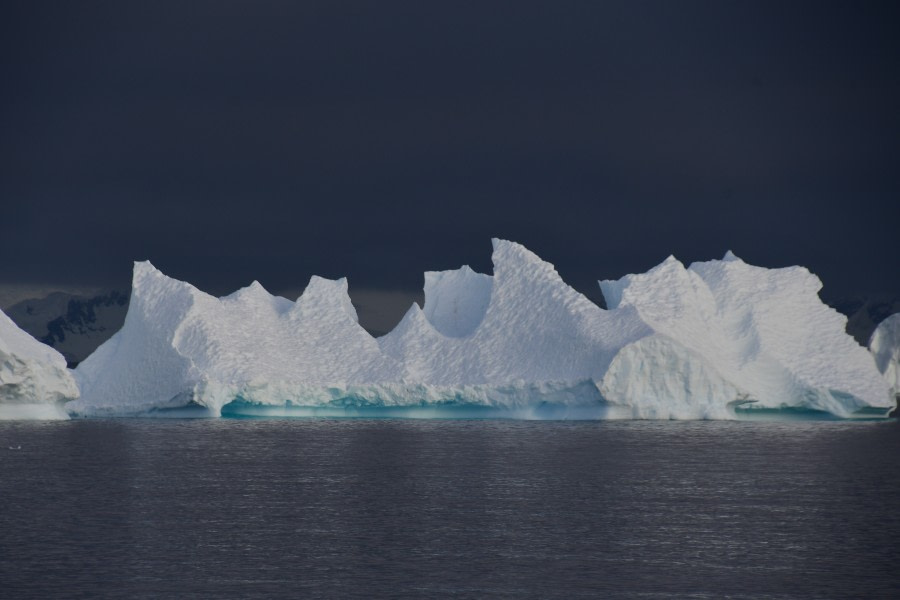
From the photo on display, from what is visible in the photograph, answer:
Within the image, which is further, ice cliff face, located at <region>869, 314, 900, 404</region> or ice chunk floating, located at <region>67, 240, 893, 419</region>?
ice cliff face, located at <region>869, 314, 900, 404</region>

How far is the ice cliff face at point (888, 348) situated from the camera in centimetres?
5275

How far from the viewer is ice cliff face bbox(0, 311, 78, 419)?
41.4 m

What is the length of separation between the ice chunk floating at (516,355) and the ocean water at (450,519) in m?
4.24

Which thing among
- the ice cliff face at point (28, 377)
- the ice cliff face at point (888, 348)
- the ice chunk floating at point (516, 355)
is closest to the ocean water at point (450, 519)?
the ice cliff face at point (28, 377)

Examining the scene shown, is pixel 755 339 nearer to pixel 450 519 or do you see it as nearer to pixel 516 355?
pixel 516 355

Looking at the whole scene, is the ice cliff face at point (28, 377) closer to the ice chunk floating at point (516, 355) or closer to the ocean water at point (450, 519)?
the ice chunk floating at point (516, 355)

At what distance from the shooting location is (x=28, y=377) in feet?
138

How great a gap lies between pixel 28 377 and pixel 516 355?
17495 millimetres

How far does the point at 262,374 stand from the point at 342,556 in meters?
26.0

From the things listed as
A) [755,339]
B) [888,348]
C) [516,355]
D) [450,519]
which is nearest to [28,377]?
[516,355]

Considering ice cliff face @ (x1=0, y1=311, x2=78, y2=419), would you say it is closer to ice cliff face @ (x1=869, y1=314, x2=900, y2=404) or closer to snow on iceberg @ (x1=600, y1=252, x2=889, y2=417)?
snow on iceberg @ (x1=600, y1=252, x2=889, y2=417)

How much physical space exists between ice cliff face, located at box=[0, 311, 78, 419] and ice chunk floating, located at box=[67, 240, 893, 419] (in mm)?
1974

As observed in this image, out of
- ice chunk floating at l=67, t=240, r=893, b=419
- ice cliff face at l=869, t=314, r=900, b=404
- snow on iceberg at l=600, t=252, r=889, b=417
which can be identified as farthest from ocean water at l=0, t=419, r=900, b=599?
ice cliff face at l=869, t=314, r=900, b=404

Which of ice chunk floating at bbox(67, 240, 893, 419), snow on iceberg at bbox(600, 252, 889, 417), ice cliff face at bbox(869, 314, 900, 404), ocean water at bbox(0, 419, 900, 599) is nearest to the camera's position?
ocean water at bbox(0, 419, 900, 599)
